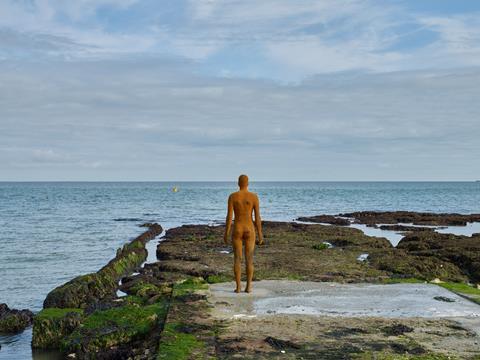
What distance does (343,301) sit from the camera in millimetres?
13500

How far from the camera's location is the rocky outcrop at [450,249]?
2352 cm

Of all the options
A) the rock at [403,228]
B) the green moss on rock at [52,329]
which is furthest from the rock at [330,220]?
the green moss on rock at [52,329]

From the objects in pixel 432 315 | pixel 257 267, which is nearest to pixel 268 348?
pixel 432 315

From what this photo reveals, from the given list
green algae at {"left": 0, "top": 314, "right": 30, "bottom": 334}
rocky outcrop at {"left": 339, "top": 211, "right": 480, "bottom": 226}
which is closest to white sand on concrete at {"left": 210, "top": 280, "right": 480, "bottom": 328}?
green algae at {"left": 0, "top": 314, "right": 30, "bottom": 334}

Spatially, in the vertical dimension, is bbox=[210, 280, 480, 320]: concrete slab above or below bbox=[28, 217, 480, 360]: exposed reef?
above

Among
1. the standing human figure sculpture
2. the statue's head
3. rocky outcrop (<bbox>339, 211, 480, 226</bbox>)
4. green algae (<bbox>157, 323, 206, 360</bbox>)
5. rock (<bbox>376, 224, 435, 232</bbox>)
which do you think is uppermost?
the statue's head

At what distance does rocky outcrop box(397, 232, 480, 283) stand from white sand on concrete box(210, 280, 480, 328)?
8.50 m

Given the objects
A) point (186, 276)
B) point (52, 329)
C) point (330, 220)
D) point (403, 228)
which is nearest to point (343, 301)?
point (52, 329)

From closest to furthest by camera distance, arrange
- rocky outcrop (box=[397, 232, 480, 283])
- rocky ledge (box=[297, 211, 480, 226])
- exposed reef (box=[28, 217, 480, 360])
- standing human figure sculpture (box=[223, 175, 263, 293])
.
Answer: exposed reef (box=[28, 217, 480, 360]) → standing human figure sculpture (box=[223, 175, 263, 293]) → rocky outcrop (box=[397, 232, 480, 283]) → rocky ledge (box=[297, 211, 480, 226])

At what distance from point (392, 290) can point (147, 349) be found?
6.68m

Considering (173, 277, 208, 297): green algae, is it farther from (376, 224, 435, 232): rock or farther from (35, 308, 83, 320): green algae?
(376, 224, 435, 232): rock

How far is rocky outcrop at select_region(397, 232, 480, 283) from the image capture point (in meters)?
23.5

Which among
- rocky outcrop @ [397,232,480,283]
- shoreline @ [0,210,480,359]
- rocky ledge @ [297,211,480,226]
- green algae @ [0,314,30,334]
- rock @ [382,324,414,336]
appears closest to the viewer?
rock @ [382,324,414,336]

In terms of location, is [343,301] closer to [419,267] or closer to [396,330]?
[396,330]
